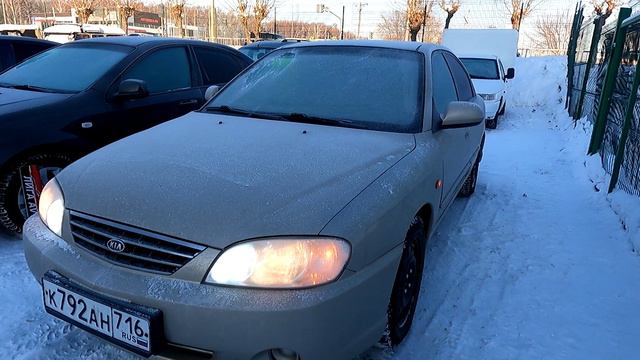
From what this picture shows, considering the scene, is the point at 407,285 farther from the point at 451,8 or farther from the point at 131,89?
the point at 451,8

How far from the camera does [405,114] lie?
2779 millimetres

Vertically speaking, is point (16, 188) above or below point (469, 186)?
above

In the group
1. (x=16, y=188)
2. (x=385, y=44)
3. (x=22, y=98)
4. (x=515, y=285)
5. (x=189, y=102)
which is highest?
(x=385, y=44)

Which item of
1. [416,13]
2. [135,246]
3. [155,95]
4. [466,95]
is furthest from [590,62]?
[416,13]

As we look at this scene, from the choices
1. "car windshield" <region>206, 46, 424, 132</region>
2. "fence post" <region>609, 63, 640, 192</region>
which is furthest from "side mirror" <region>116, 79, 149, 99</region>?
"fence post" <region>609, 63, 640, 192</region>

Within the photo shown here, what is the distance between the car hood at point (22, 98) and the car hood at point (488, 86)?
805 centimetres

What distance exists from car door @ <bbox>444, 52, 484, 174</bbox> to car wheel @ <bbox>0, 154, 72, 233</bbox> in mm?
3123

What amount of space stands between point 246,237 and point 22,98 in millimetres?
2804

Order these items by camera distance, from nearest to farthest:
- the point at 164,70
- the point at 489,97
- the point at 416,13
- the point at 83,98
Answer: the point at 83,98 → the point at 164,70 → the point at 489,97 → the point at 416,13

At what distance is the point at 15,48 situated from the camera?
20.9ft

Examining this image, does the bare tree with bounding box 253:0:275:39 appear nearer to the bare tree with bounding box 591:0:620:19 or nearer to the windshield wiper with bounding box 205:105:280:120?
the bare tree with bounding box 591:0:620:19

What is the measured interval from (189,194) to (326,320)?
2.44ft

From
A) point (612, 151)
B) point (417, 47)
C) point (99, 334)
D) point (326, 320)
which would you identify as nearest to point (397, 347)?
point (326, 320)

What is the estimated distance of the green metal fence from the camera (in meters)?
4.67
